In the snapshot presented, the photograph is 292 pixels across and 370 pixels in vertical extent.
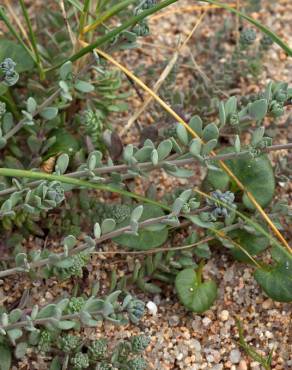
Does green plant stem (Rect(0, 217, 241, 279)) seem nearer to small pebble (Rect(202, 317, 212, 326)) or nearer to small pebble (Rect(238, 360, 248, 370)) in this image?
small pebble (Rect(202, 317, 212, 326))

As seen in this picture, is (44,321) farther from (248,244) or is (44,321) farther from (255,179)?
(255,179)

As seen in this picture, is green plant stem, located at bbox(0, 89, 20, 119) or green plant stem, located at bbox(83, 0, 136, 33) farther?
green plant stem, located at bbox(0, 89, 20, 119)

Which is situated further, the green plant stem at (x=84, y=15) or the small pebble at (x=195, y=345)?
the small pebble at (x=195, y=345)

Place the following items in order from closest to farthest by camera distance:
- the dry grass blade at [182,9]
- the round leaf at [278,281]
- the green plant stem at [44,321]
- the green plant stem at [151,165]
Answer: the green plant stem at [44,321]
the green plant stem at [151,165]
the round leaf at [278,281]
the dry grass blade at [182,9]

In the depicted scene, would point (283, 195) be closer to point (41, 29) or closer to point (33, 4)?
point (41, 29)

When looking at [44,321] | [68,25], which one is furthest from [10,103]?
[44,321]

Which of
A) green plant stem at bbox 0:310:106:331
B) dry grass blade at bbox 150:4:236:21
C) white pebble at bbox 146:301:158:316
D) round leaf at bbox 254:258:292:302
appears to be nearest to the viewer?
green plant stem at bbox 0:310:106:331

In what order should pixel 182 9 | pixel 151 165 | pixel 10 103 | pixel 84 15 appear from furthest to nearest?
pixel 182 9 → pixel 10 103 → pixel 84 15 → pixel 151 165

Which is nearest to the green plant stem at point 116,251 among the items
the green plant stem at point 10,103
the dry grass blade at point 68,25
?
the green plant stem at point 10,103

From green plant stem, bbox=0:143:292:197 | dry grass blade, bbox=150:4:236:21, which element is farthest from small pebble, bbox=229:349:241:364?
dry grass blade, bbox=150:4:236:21

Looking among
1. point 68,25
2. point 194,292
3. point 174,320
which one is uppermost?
point 68,25

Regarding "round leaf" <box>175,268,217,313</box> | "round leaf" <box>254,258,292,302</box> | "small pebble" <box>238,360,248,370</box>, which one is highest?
"round leaf" <box>175,268,217,313</box>

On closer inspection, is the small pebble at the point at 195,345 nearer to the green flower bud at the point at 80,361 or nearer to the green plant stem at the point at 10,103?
the green flower bud at the point at 80,361

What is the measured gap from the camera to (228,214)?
226 centimetres
